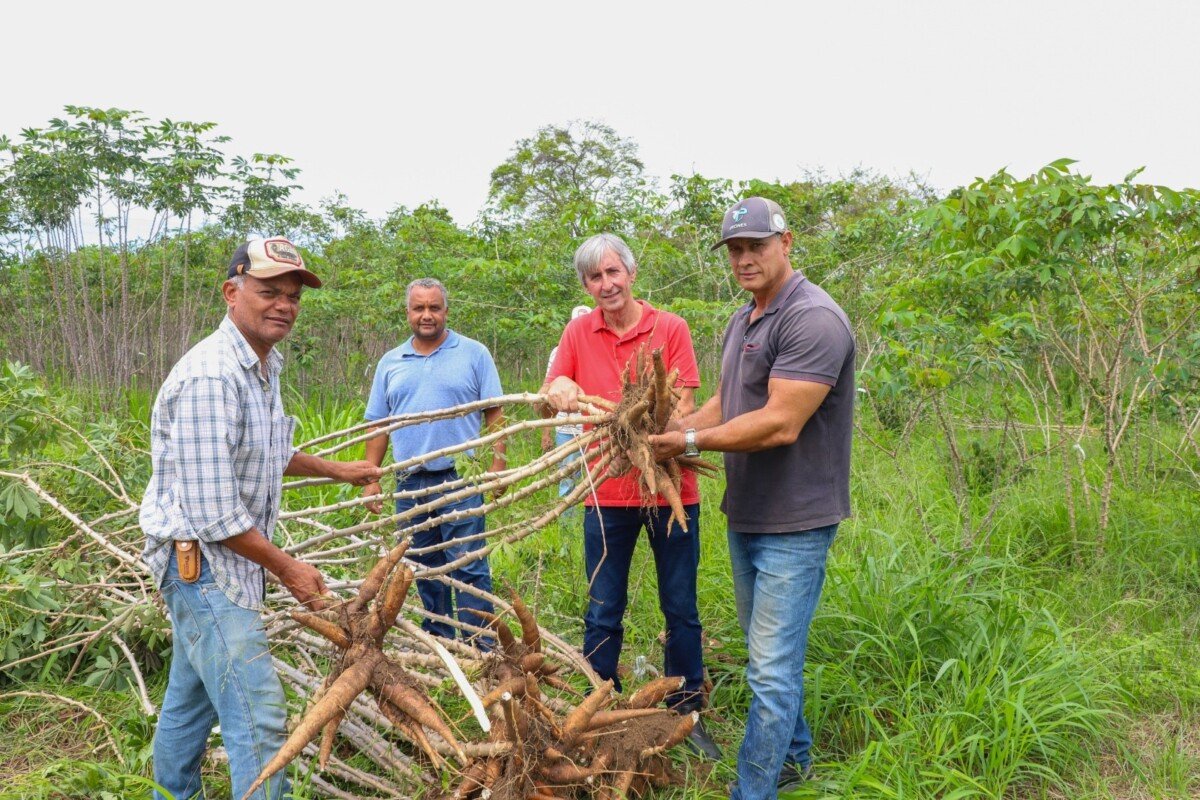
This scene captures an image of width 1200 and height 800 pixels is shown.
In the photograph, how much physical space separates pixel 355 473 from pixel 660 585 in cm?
113

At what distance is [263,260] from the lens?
2090 mm

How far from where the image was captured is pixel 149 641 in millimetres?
3131

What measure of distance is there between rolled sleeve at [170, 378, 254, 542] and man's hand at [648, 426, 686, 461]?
1.16 meters

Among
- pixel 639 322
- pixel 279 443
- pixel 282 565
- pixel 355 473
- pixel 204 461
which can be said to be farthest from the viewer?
pixel 639 322

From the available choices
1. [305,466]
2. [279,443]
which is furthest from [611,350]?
[279,443]

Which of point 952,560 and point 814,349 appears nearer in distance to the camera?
point 814,349

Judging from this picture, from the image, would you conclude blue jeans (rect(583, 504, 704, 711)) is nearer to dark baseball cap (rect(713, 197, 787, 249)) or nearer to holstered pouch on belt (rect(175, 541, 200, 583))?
dark baseball cap (rect(713, 197, 787, 249))

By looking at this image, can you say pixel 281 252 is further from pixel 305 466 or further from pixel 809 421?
pixel 809 421

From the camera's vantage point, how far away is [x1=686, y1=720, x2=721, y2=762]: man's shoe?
2.75 meters

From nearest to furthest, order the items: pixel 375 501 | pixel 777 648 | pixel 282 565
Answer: pixel 282 565, pixel 777 648, pixel 375 501

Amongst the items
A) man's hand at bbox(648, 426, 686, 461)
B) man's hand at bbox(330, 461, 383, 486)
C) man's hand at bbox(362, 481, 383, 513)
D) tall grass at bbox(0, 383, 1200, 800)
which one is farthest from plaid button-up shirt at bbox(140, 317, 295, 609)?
man's hand at bbox(648, 426, 686, 461)

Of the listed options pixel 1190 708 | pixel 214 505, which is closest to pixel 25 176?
pixel 214 505

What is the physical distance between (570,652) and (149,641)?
5.43ft

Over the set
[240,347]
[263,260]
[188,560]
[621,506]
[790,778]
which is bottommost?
[790,778]
